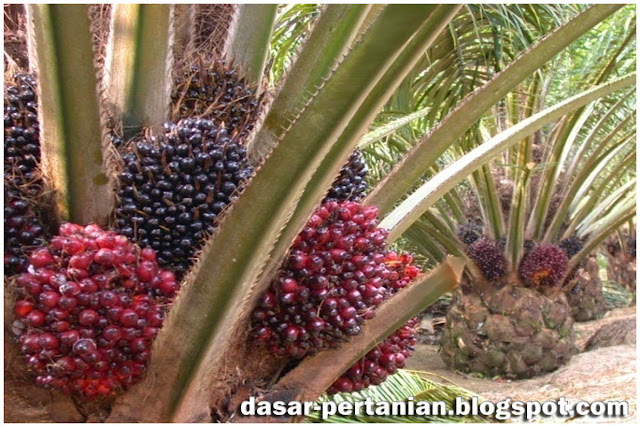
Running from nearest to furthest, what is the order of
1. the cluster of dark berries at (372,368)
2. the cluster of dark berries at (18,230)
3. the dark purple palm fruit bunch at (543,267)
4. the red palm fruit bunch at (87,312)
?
the red palm fruit bunch at (87,312)
the cluster of dark berries at (18,230)
the cluster of dark berries at (372,368)
the dark purple palm fruit bunch at (543,267)

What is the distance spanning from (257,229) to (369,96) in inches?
11.5

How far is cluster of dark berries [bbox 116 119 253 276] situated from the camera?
1.34 metres

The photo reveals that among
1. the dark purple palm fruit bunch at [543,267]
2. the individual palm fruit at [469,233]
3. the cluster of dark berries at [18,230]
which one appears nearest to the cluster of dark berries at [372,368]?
the cluster of dark berries at [18,230]

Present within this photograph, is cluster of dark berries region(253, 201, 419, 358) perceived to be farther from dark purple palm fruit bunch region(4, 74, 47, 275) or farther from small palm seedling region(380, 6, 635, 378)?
small palm seedling region(380, 6, 635, 378)

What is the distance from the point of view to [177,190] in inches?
53.3

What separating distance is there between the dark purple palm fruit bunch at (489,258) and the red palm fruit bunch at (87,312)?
4882 mm

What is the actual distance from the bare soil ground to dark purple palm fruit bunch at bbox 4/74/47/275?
3570mm

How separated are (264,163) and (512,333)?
4.97m

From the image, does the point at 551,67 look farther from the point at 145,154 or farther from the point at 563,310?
the point at 145,154

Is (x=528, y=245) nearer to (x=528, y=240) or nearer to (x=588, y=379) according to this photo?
(x=528, y=240)

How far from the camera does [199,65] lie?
1695 mm

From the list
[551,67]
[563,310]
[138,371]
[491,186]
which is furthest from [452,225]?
[138,371]

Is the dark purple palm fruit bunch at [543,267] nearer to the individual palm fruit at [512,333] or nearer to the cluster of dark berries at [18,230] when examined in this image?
the individual palm fruit at [512,333]

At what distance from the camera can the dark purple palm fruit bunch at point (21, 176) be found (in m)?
1.30
